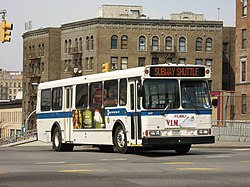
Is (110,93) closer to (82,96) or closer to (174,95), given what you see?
(82,96)

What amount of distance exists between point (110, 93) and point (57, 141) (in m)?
5.49

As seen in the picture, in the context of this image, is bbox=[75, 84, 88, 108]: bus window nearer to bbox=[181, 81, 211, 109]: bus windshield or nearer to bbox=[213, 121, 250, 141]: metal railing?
bbox=[181, 81, 211, 109]: bus windshield

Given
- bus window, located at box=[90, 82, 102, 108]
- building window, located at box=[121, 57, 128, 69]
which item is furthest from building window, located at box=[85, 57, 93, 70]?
bus window, located at box=[90, 82, 102, 108]

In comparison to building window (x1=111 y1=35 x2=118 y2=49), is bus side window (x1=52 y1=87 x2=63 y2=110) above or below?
below

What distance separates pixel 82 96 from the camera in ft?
91.9

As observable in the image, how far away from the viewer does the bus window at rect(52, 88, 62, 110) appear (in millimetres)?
30000

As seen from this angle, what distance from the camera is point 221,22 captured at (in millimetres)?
91375

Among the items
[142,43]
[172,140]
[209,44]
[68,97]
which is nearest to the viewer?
[172,140]

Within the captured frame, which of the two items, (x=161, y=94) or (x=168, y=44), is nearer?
(x=161, y=94)

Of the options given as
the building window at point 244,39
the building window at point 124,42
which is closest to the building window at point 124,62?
the building window at point 124,42

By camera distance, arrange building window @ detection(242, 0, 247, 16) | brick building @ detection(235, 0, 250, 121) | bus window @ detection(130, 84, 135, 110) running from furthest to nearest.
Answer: building window @ detection(242, 0, 247, 16) → brick building @ detection(235, 0, 250, 121) → bus window @ detection(130, 84, 135, 110)

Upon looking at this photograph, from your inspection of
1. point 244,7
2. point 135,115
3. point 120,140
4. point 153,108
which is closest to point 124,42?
point 244,7

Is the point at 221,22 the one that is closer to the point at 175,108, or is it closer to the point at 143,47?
the point at 143,47

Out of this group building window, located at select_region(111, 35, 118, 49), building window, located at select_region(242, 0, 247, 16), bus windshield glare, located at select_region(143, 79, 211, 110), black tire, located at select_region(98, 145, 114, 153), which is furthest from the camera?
building window, located at select_region(111, 35, 118, 49)
